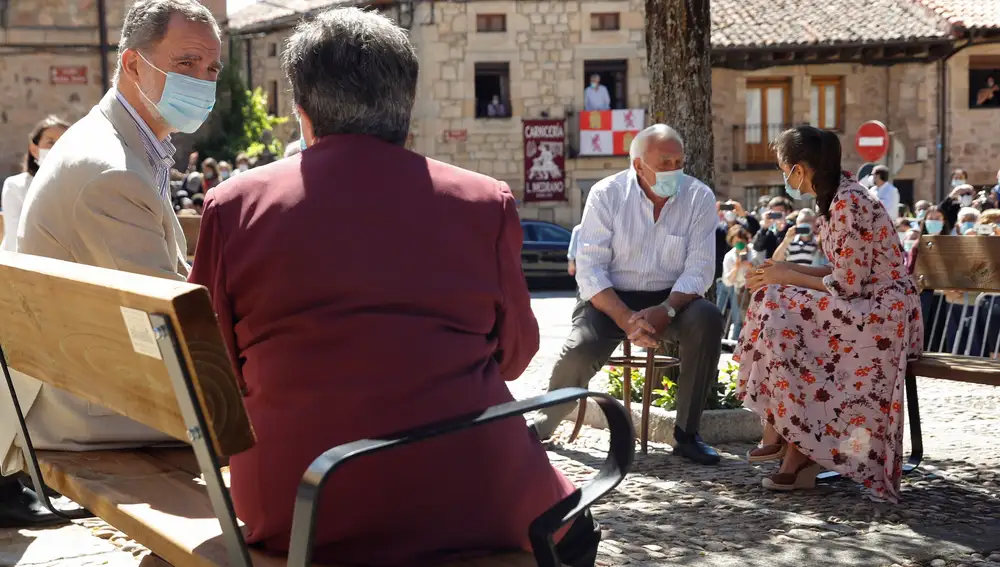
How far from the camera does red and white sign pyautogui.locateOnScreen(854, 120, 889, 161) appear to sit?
26125mm

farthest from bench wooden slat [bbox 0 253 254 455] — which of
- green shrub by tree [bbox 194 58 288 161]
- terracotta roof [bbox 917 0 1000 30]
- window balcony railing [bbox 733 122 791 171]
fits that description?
terracotta roof [bbox 917 0 1000 30]

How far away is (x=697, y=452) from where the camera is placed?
6500 mm

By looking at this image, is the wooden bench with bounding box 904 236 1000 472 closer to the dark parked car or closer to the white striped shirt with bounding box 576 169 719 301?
the white striped shirt with bounding box 576 169 719 301

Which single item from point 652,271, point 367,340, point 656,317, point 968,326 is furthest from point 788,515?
point 968,326

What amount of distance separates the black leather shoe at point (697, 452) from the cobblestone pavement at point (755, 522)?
0.05 metres

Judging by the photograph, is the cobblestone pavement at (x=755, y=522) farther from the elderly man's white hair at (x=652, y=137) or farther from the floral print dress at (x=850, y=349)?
the elderly man's white hair at (x=652, y=137)

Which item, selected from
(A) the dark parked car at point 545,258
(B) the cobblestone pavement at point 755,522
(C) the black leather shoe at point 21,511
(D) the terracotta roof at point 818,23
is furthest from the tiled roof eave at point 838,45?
(C) the black leather shoe at point 21,511

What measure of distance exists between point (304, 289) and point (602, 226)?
4406 mm

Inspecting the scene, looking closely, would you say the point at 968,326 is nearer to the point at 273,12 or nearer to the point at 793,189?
the point at 793,189

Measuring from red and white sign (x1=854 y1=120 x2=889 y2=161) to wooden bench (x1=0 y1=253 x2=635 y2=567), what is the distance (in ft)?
79.7

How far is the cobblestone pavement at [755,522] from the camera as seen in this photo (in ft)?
15.3

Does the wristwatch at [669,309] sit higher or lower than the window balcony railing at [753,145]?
lower

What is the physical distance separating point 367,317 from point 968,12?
120 ft

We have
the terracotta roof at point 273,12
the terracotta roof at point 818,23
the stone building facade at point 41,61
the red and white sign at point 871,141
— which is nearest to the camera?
the red and white sign at point 871,141
